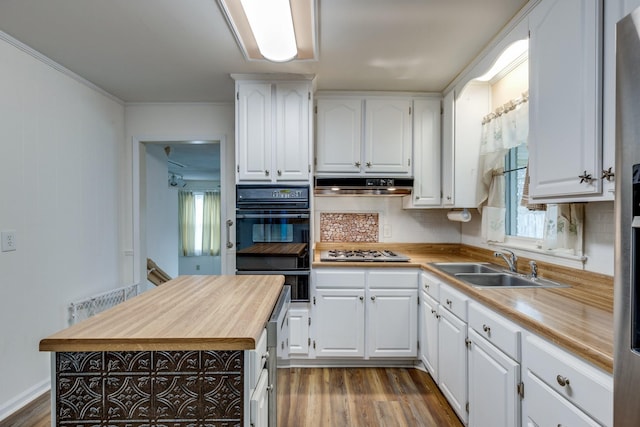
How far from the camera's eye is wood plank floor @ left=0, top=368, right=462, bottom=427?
80.1 inches

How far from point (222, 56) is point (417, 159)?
1.82 metres

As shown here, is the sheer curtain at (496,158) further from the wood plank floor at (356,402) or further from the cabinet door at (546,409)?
the cabinet door at (546,409)

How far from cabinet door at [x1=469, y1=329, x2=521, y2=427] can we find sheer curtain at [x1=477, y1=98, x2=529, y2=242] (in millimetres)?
1154

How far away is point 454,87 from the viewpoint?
107 inches

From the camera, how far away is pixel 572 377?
3.42 feet

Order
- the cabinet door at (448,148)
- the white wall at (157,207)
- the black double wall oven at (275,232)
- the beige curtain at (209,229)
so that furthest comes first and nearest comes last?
the beige curtain at (209,229), the white wall at (157,207), the cabinet door at (448,148), the black double wall oven at (275,232)

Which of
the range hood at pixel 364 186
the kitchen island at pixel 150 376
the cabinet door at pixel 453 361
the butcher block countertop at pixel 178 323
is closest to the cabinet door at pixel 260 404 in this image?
the kitchen island at pixel 150 376

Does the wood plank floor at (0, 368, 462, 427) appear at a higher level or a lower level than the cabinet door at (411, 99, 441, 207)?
lower

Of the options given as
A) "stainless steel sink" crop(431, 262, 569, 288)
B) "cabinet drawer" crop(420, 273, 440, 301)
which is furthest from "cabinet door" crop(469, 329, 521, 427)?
"cabinet drawer" crop(420, 273, 440, 301)

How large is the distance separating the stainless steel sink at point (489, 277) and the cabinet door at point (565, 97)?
0.57 m

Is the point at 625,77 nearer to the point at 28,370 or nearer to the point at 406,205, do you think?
the point at 406,205

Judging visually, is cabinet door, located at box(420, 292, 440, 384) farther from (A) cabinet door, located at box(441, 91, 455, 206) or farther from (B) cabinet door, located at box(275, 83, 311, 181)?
(B) cabinet door, located at box(275, 83, 311, 181)

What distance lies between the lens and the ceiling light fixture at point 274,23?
1.56m

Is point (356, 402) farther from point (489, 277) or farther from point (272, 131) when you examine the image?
point (272, 131)
